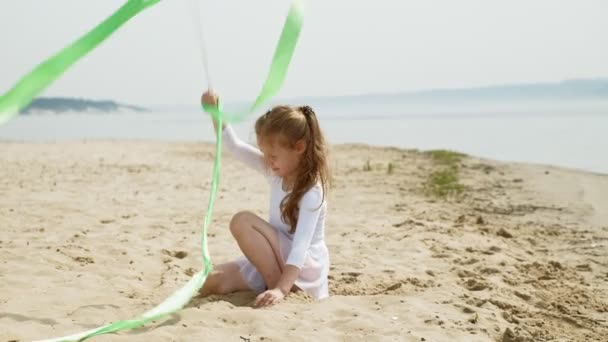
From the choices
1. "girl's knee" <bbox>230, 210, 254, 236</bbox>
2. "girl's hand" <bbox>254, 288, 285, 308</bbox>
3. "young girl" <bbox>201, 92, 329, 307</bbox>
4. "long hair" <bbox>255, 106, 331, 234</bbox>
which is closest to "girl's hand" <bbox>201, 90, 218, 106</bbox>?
"young girl" <bbox>201, 92, 329, 307</bbox>

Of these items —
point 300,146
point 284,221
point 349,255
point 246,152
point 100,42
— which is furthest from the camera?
point 349,255

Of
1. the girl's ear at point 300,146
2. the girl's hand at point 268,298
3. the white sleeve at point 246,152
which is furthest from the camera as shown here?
the white sleeve at point 246,152

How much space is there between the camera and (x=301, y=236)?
347 centimetres

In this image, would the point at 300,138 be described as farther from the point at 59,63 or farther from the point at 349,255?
the point at 349,255

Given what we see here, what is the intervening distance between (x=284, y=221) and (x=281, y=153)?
1.25ft

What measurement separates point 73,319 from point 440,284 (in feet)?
6.73

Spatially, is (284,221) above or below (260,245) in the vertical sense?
above

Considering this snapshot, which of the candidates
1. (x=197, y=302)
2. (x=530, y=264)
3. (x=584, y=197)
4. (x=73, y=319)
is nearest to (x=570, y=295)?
(x=530, y=264)

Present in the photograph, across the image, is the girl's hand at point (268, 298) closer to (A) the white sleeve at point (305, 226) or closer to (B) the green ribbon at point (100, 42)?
(A) the white sleeve at point (305, 226)

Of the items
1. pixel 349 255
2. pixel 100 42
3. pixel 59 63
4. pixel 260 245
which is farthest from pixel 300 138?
pixel 349 255

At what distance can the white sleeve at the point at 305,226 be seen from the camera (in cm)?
345

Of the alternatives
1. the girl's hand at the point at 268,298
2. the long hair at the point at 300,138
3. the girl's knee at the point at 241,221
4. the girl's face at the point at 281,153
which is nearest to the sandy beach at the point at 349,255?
the girl's hand at the point at 268,298

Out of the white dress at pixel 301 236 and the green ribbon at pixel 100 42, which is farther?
the white dress at pixel 301 236

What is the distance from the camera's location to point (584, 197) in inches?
298
